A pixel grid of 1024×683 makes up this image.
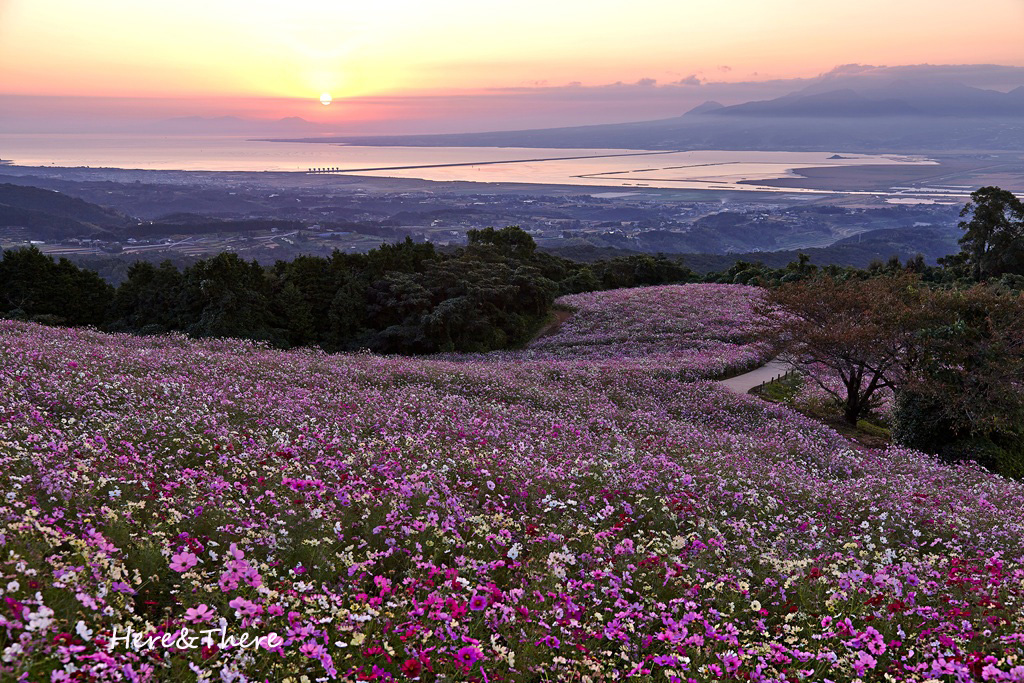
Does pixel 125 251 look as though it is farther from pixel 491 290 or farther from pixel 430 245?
pixel 491 290

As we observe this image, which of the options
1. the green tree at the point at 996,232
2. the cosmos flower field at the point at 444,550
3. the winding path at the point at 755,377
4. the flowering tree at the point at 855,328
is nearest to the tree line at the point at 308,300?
the winding path at the point at 755,377

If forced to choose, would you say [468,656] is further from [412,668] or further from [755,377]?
[755,377]

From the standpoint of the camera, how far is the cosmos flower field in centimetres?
451

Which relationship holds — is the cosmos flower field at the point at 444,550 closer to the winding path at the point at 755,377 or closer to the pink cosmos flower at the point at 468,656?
the pink cosmos flower at the point at 468,656

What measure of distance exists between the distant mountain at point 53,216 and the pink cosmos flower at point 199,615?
184m

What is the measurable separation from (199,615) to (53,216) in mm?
212571

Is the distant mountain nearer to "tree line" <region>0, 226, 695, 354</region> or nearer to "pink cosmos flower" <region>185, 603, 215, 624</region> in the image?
"tree line" <region>0, 226, 695, 354</region>

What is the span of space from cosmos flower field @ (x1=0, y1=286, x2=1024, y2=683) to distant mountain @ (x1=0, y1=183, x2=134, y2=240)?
178m

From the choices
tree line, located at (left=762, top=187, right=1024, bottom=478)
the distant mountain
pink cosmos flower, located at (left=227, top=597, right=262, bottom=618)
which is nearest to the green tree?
tree line, located at (left=762, top=187, right=1024, bottom=478)

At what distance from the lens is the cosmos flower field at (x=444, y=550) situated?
14.8 feet

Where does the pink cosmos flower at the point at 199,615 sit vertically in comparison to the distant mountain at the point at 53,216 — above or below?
below

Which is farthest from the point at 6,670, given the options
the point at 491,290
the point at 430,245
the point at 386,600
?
the point at 430,245

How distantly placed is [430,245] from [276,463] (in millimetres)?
36520

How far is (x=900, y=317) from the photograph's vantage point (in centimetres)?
2017
